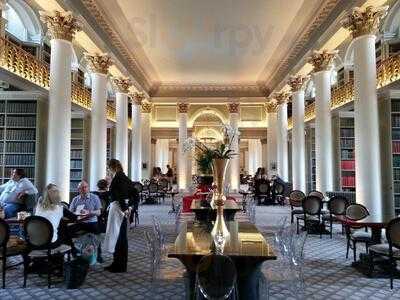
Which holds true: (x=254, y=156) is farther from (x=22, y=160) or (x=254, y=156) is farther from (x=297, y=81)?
(x=22, y=160)

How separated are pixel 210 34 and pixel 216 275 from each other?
10434 mm

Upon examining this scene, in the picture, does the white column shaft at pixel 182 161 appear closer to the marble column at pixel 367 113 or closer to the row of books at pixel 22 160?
the row of books at pixel 22 160

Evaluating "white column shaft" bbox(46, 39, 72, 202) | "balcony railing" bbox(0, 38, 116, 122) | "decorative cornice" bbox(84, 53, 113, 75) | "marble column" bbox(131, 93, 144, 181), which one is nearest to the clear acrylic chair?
"white column shaft" bbox(46, 39, 72, 202)

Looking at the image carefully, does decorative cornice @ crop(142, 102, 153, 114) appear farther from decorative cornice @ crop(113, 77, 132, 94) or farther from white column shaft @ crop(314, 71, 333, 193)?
white column shaft @ crop(314, 71, 333, 193)

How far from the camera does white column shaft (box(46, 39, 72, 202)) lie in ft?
25.9

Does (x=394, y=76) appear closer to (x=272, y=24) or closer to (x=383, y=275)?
(x=272, y=24)

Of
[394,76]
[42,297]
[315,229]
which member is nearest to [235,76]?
[394,76]

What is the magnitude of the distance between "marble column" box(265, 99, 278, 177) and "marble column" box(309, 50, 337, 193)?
7926 mm

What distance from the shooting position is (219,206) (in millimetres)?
3871

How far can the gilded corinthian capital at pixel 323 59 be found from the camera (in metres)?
10.8

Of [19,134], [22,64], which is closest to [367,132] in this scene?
[22,64]

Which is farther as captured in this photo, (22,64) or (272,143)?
(272,143)

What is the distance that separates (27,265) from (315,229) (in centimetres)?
645

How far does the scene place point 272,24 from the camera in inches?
435
